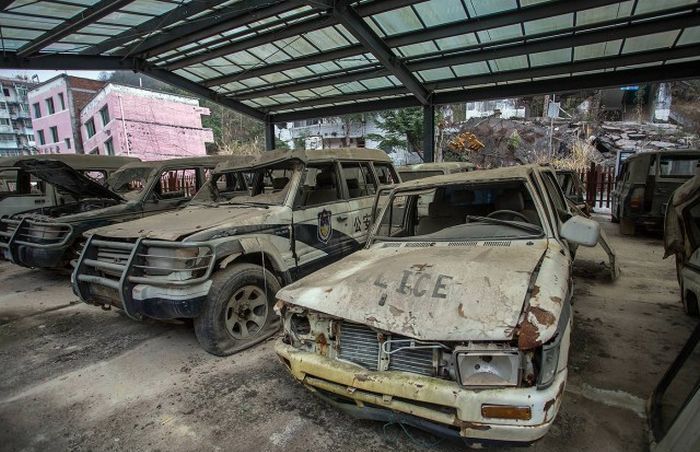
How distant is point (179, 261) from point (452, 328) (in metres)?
2.67

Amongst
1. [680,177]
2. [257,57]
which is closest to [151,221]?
[257,57]

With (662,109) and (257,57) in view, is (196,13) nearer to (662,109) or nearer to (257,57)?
(257,57)

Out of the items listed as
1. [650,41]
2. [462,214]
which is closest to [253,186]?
[462,214]

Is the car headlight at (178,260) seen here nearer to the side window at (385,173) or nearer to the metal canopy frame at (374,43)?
the side window at (385,173)

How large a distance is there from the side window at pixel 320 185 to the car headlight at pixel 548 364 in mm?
3287

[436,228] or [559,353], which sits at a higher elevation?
[436,228]

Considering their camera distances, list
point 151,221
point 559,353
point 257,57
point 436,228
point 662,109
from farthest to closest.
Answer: point 662,109 < point 257,57 < point 151,221 < point 436,228 < point 559,353

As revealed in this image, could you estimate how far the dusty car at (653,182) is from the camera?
7.70m

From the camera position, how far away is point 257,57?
10.1m

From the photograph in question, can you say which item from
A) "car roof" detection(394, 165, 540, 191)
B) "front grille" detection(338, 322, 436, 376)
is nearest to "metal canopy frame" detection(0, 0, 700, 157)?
"car roof" detection(394, 165, 540, 191)

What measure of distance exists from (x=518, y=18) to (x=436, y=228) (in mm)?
5746

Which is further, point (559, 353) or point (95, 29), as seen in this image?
point (95, 29)

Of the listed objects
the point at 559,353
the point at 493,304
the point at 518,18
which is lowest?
the point at 559,353

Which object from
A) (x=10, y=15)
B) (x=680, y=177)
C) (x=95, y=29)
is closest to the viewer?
(x=10, y=15)
